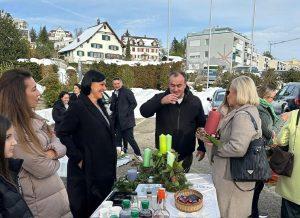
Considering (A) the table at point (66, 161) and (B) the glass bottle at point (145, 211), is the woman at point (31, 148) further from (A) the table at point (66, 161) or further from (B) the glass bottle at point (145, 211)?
(A) the table at point (66, 161)

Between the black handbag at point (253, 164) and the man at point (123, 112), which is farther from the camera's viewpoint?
the man at point (123, 112)

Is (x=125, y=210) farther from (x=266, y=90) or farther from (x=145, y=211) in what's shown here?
(x=266, y=90)

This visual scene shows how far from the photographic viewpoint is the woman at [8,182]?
179cm

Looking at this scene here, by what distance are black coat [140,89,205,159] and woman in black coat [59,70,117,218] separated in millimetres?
744

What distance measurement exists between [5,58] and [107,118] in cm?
2759

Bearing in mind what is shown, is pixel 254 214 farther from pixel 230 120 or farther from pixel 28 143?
pixel 28 143

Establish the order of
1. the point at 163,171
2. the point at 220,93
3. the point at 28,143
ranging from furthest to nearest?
the point at 220,93
the point at 163,171
the point at 28,143

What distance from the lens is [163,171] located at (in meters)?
3.02


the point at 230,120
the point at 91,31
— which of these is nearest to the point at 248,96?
the point at 230,120

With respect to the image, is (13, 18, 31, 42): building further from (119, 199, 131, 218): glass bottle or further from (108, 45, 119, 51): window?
(119, 199, 131, 218): glass bottle

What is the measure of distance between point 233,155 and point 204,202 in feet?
1.99

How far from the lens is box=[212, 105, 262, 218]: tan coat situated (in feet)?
9.91

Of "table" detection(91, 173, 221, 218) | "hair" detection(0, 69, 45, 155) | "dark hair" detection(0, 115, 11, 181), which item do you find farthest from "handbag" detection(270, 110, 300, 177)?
"dark hair" detection(0, 115, 11, 181)

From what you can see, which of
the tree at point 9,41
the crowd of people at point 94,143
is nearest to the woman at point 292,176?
the crowd of people at point 94,143
